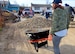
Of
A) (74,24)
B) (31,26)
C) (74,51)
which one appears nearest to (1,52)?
(74,51)

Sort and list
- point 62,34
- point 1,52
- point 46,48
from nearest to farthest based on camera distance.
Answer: point 62,34 < point 1,52 < point 46,48

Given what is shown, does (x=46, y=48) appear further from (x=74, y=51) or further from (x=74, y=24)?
(x=74, y=24)

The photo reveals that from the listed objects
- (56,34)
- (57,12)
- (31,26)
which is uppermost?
(57,12)

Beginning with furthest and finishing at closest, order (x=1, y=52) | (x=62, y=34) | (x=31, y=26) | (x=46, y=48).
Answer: (x=31, y=26), (x=46, y=48), (x=1, y=52), (x=62, y=34)

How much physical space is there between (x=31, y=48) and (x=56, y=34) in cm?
386

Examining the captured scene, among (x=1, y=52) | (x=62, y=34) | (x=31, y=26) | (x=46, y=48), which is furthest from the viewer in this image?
(x=31, y=26)

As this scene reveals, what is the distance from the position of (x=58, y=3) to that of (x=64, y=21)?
0.66 metres

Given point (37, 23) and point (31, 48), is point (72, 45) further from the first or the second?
point (37, 23)

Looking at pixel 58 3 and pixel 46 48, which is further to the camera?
pixel 46 48

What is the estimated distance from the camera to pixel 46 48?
37.1ft

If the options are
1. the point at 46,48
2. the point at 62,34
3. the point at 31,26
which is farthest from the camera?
the point at 31,26

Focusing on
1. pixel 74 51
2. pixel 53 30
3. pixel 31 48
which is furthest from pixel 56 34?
pixel 31 48

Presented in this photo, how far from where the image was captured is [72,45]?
12.0 meters

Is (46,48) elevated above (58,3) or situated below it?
below
